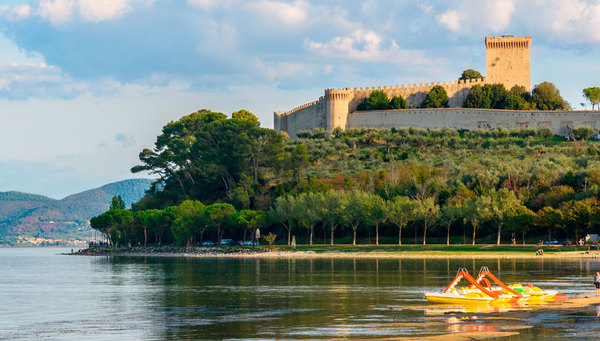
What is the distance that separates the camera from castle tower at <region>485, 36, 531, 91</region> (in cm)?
12644

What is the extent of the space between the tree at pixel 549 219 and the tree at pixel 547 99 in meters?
52.3

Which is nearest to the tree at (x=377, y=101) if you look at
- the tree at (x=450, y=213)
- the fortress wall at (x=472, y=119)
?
the fortress wall at (x=472, y=119)

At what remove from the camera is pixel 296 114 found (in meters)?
137

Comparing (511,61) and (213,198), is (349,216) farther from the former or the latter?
(511,61)

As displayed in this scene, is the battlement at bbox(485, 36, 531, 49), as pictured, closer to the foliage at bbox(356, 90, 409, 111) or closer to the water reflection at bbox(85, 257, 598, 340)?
the foliage at bbox(356, 90, 409, 111)

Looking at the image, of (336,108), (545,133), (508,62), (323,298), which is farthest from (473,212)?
A: (508,62)

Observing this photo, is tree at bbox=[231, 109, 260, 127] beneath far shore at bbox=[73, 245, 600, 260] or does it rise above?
above

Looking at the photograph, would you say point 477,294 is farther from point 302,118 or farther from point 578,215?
point 302,118

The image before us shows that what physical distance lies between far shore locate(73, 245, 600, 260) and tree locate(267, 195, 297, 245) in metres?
4.11

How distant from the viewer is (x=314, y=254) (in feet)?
258

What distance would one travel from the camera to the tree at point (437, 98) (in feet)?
406

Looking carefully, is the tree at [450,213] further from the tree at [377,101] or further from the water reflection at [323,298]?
the tree at [377,101]

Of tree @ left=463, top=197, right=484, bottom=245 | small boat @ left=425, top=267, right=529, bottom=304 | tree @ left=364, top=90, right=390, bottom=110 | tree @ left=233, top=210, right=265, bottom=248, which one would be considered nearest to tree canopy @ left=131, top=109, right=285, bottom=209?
tree @ left=233, top=210, right=265, bottom=248

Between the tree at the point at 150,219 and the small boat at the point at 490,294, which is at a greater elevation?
the tree at the point at 150,219
